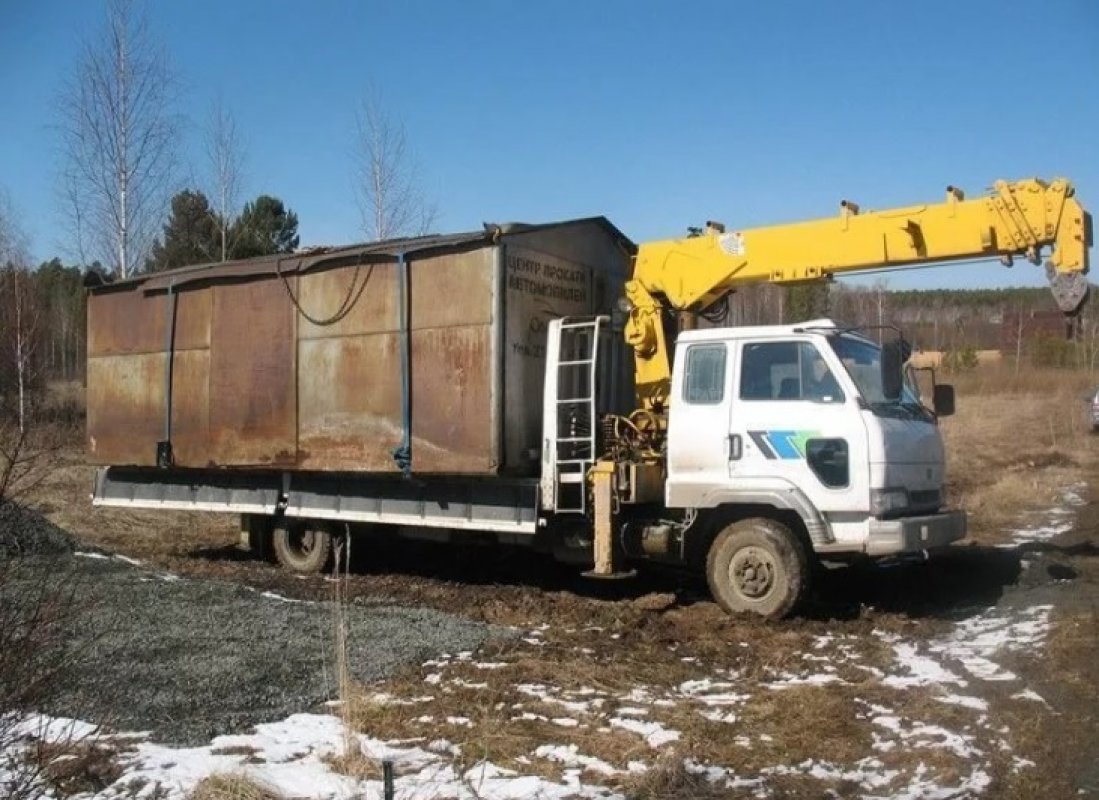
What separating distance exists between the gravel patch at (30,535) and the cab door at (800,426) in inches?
306

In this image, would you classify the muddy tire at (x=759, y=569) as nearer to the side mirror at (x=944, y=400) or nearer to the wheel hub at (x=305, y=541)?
the side mirror at (x=944, y=400)

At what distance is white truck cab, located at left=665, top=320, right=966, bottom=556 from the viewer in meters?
8.52

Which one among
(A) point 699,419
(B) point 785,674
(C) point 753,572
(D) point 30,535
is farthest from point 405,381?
(D) point 30,535

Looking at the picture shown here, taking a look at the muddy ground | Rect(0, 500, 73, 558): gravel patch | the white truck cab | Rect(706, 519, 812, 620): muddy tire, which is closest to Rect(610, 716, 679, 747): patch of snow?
the muddy ground

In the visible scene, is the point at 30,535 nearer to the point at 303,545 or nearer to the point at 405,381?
the point at 303,545

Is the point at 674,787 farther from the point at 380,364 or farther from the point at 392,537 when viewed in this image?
the point at 392,537

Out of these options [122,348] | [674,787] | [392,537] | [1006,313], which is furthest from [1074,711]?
[1006,313]

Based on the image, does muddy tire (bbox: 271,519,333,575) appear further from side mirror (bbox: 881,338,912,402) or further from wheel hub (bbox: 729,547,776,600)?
side mirror (bbox: 881,338,912,402)

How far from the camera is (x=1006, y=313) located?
69.8m

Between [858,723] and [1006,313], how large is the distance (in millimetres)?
70326

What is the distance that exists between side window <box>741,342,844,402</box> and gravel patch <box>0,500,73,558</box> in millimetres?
7873

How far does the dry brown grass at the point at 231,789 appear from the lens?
461 cm

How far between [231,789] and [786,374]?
596cm

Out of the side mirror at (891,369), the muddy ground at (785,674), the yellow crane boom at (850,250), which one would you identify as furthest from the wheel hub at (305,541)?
the side mirror at (891,369)
